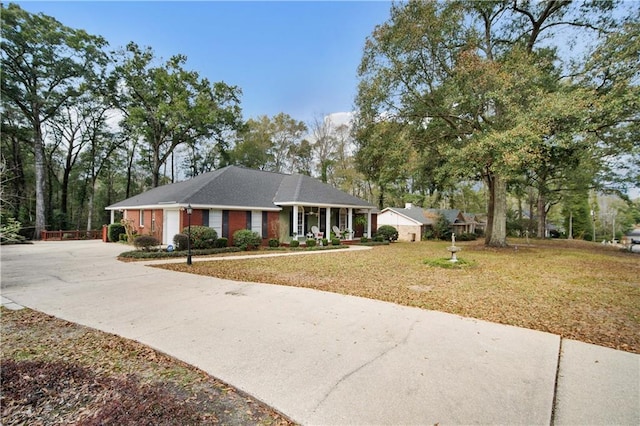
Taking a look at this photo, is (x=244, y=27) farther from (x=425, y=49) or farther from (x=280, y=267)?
(x=280, y=267)

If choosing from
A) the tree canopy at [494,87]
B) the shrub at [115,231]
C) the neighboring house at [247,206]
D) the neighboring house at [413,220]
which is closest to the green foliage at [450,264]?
the tree canopy at [494,87]

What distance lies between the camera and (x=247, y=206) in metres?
16.8

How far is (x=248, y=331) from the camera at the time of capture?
4477 millimetres

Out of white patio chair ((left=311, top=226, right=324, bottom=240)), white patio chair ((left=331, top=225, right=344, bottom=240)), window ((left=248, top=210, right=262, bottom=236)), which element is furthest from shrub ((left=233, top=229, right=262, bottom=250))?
white patio chair ((left=331, top=225, right=344, bottom=240))

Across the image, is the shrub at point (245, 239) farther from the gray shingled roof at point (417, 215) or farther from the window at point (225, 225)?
the gray shingled roof at point (417, 215)

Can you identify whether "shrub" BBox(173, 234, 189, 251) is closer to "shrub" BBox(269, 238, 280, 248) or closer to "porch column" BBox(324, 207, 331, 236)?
"shrub" BBox(269, 238, 280, 248)

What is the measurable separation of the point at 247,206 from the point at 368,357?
1422cm

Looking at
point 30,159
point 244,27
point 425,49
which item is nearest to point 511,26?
point 425,49

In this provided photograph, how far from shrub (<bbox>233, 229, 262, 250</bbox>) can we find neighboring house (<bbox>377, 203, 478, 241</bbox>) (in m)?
15.9

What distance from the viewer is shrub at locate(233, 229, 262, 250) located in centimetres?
1568

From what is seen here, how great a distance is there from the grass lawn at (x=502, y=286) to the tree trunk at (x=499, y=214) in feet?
17.1

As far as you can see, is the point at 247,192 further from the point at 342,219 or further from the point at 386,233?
the point at 386,233

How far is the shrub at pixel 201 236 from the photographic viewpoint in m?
14.0

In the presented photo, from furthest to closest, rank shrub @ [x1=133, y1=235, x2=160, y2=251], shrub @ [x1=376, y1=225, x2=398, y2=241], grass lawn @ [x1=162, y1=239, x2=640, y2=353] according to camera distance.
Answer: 1. shrub @ [x1=376, y1=225, x2=398, y2=241]
2. shrub @ [x1=133, y1=235, x2=160, y2=251]
3. grass lawn @ [x1=162, y1=239, x2=640, y2=353]
